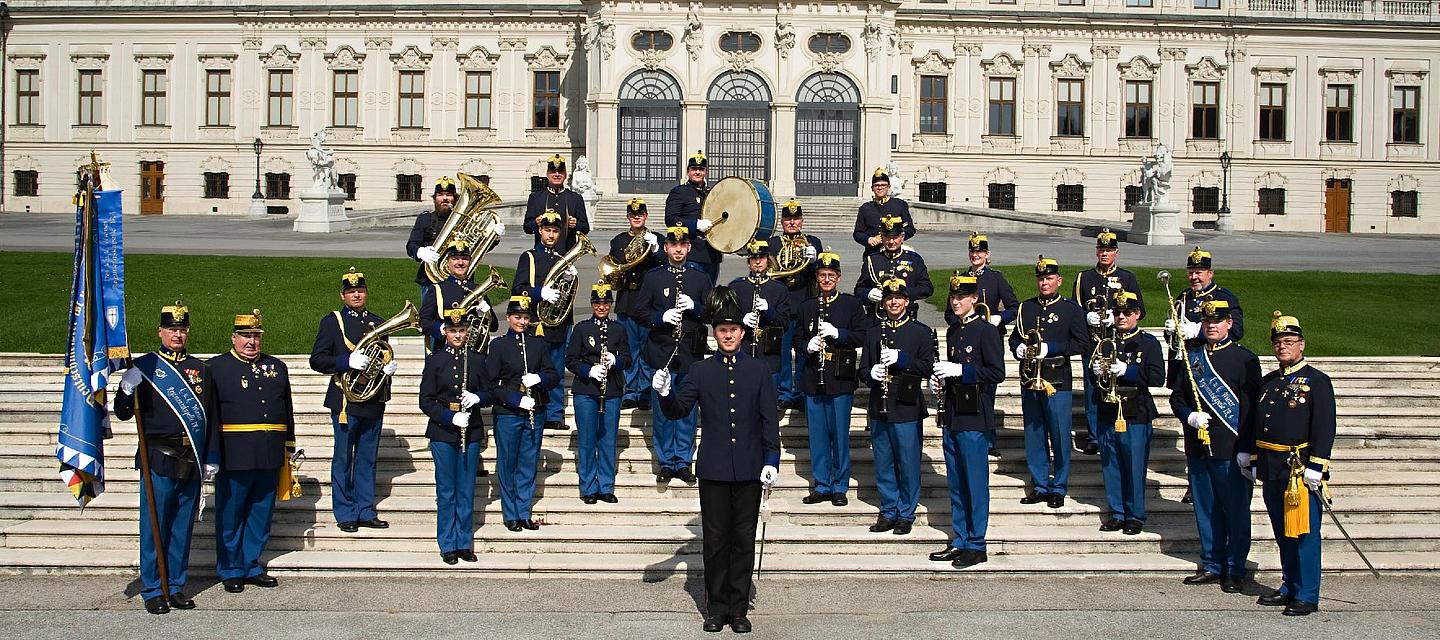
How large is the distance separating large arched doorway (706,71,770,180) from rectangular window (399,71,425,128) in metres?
11.5

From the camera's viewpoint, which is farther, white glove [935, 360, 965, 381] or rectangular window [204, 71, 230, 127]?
rectangular window [204, 71, 230, 127]

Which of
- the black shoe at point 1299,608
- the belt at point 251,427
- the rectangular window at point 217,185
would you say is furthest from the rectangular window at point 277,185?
the black shoe at point 1299,608

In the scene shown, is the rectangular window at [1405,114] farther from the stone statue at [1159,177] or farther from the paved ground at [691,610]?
the paved ground at [691,610]

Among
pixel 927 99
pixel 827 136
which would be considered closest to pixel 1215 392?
pixel 827 136

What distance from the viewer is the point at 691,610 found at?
10.0m

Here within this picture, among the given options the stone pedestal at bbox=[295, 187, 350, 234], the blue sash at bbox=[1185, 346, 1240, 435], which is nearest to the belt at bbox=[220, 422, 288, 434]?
the blue sash at bbox=[1185, 346, 1240, 435]

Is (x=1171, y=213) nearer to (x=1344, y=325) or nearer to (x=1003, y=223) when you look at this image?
(x=1003, y=223)

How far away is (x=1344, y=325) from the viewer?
19031 millimetres

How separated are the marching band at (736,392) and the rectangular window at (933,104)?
38.3 metres

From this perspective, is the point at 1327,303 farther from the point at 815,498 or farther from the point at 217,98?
the point at 217,98

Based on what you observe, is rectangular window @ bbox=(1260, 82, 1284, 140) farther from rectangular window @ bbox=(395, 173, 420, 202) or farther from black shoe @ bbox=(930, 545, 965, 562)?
black shoe @ bbox=(930, 545, 965, 562)

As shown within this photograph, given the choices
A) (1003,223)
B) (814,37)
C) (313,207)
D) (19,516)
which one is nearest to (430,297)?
(19,516)

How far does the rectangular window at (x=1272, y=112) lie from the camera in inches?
2078

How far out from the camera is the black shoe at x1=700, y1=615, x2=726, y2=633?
9.52 m
